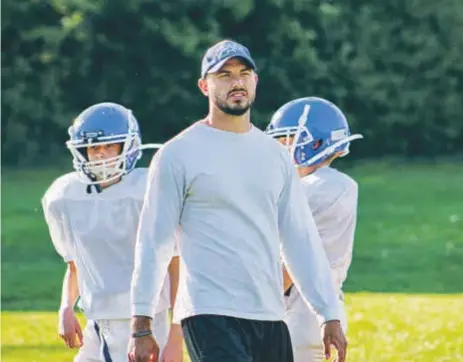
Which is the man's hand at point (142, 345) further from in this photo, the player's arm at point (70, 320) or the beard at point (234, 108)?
the player's arm at point (70, 320)

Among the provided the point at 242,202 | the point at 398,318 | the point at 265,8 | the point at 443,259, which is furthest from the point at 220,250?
the point at 265,8

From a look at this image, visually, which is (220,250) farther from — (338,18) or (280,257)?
(338,18)

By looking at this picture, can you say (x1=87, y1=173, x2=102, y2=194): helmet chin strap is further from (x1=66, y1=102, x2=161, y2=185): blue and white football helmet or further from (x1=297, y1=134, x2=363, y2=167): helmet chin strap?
(x1=297, y1=134, x2=363, y2=167): helmet chin strap

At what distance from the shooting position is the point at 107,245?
6.50 m

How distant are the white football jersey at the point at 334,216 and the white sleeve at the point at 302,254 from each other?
900 millimetres

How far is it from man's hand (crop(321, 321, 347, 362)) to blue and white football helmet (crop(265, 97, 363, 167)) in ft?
4.58

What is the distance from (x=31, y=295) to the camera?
542 inches

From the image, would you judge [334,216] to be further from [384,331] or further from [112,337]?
[384,331]

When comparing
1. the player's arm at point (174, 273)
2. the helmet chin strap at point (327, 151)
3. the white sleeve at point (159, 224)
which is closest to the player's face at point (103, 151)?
the player's arm at point (174, 273)

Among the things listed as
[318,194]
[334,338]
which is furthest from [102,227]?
[334,338]

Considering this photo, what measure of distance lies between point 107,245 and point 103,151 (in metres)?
0.47

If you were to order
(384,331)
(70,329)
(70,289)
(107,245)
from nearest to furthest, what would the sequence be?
(107,245)
(70,329)
(70,289)
(384,331)

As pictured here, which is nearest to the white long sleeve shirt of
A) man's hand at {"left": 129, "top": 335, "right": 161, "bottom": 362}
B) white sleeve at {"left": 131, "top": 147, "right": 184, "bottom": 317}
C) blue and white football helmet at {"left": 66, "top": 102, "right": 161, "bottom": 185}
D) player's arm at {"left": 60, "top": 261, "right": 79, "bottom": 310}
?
white sleeve at {"left": 131, "top": 147, "right": 184, "bottom": 317}

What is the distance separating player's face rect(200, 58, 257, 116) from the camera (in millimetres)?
5461
